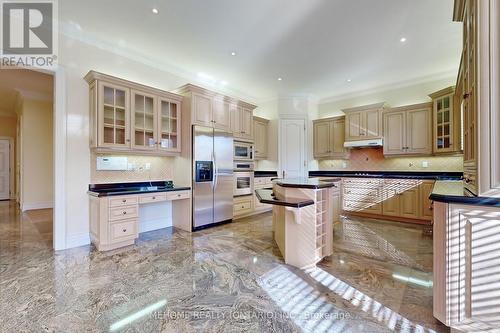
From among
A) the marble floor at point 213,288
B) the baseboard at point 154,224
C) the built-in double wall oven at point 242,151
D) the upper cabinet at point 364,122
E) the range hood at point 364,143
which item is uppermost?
the upper cabinet at point 364,122

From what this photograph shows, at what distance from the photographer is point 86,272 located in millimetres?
2475

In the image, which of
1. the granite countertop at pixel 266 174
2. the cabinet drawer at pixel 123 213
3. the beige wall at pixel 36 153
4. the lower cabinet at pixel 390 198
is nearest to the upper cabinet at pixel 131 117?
the cabinet drawer at pixel 123 213

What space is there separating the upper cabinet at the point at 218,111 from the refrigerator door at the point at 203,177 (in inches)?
9.2

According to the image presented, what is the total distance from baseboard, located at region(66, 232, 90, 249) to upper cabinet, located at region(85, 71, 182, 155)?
1.27 m

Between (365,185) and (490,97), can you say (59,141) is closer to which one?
(490,97)

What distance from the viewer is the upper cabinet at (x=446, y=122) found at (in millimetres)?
4148

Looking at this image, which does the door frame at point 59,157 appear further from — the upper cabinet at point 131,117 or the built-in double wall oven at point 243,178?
the built-in double wall oven at point 243,178

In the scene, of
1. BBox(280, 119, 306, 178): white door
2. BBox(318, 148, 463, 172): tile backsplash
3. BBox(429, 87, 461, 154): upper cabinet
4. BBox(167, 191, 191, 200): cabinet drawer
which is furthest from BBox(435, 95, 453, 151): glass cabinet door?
BBox(167, 191, 191, 200): cabinet drawer

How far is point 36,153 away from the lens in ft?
20.2

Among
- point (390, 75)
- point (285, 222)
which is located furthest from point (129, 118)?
point (390, 75)

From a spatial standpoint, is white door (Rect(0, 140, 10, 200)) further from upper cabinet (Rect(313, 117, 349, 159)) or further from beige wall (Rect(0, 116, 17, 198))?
upper cabinet (Rect(313, 117, 349, 159))

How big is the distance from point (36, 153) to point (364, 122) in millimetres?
8490

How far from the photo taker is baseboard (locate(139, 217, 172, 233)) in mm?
4019

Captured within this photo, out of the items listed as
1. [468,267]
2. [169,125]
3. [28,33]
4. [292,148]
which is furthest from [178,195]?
[468,267]
